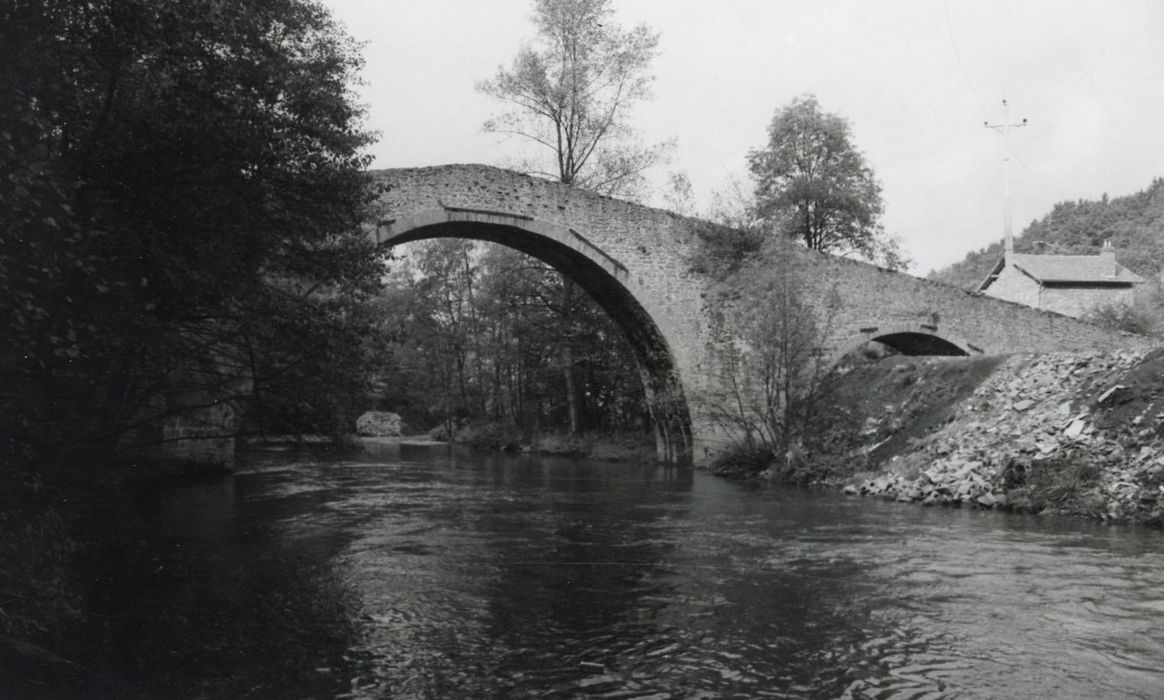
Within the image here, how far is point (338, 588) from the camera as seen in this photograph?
5.96 m

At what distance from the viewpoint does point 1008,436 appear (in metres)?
11.6

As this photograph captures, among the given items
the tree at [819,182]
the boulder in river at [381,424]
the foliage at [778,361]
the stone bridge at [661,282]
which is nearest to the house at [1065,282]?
the tree at [819,182]

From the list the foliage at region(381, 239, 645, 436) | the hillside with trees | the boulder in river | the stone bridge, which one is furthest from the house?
the boulder in river

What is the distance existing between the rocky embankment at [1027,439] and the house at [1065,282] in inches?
1159

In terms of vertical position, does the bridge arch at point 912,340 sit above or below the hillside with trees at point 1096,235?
below

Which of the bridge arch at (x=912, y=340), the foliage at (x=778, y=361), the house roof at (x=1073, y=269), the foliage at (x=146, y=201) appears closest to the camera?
the foliage at (x=146, y=201)

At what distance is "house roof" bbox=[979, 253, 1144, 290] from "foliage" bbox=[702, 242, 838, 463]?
1168 inches

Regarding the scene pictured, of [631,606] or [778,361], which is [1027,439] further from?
[631,606]

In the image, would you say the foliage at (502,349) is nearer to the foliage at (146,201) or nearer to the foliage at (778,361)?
the foliage at (778,361)

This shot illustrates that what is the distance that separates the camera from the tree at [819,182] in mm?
27672

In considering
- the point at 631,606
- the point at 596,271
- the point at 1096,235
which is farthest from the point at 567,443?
the point at 1096,235

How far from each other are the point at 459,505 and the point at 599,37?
564 inches

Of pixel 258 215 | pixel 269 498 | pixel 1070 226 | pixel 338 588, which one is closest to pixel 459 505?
pixel 269 498

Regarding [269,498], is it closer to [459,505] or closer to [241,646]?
[459,505]
